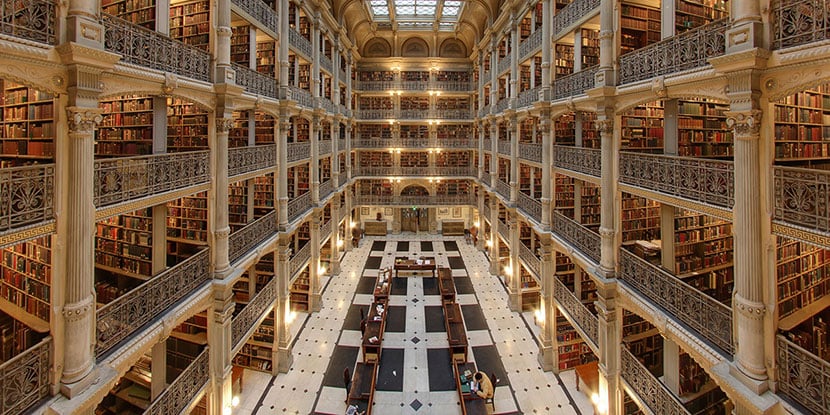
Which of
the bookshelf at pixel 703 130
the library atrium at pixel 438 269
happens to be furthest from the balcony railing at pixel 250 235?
the bookshelf at pixel 703 130

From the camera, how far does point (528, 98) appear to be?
12.5m

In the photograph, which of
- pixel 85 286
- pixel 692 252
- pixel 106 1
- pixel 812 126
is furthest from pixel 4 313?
pixel 812 126

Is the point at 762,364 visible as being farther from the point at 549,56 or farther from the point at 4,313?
the point at 4,313

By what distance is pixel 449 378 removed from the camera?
408 inches

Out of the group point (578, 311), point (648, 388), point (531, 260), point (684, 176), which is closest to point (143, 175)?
point (684, 176)

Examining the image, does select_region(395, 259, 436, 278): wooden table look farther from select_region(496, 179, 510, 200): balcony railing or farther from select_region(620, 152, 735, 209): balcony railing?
select_region(620, 152, 735, 209): balcony railing

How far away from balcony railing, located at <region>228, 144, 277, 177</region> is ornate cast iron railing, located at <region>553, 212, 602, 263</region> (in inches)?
292

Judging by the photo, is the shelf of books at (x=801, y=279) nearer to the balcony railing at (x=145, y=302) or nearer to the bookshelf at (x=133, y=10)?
the balcony railing at (x=145, y=302)

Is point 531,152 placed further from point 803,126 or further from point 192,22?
point 192,22

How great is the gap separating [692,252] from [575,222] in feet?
7.56

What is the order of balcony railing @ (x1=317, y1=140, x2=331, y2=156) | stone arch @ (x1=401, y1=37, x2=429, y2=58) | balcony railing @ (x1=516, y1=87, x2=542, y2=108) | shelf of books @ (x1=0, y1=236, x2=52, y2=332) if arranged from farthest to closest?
stone arch @ (x1=401, y1=37, x2=429, y2=58), balcony railing @ (x1=317, y1=140, x2=331, y2=156), balcony railing @ (x1=516, y1=87, x2=542, y2=108), shelf of books @ (x1=0, y1=236, x2=52, y2=332)

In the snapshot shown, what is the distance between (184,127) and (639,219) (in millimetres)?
10283

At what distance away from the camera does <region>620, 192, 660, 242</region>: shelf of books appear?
883 centimetres

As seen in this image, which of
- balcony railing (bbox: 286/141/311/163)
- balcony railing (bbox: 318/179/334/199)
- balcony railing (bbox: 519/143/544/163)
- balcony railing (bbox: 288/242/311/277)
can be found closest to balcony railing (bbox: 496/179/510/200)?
balcony railing (bbox: 519/143/544/163)
